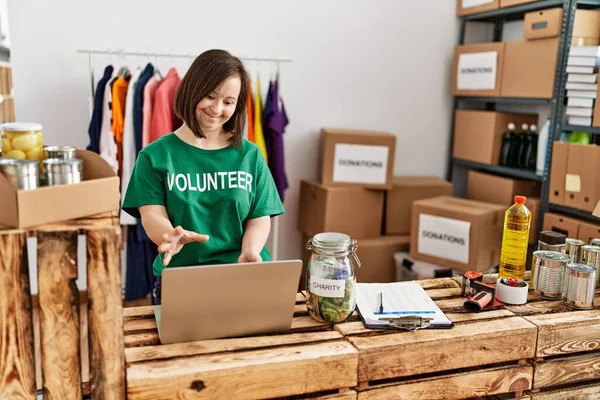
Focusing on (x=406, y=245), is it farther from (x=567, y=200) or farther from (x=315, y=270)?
(x=315, y=270)

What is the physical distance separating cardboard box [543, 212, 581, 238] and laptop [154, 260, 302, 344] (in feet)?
7.34

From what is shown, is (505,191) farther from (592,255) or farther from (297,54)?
(592,255)

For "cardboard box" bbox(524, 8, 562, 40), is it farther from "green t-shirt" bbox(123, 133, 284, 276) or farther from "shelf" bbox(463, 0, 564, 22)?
"green t-shirt" bbox(123, 133, 284, 276)

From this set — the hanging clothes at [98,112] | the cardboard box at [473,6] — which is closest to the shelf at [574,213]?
the cardboard box at [473,6]

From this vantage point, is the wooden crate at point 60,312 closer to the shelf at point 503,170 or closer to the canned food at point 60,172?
the canned food at point 60,172

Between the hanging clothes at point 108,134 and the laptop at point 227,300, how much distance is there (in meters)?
1.93

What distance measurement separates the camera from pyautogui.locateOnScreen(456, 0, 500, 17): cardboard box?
389 cm

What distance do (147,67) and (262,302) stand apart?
2248mm

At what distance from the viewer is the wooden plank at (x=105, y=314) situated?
4.07 ft

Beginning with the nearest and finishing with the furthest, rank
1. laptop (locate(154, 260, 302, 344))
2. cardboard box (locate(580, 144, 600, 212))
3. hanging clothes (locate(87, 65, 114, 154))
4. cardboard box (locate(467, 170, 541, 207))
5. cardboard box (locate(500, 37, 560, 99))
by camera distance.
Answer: laptop (locate(154, 260, 302, 344)), cardboard box (locate(580, 144, 600, 212)), hanging clothes (locate(87, 65, 114, 154)), cardboard box (locate(500, 37, 560, 99)), cardboard box (locate(467, 170, 541, 207))

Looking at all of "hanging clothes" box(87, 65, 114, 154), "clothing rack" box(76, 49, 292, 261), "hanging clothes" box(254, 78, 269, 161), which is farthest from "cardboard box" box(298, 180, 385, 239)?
"hanging clothes" box(87, 65, 114, 154)

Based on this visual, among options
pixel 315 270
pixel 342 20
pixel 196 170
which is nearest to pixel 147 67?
pixel 342 20

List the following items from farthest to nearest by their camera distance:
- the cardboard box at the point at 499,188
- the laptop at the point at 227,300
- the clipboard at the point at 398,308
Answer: the cardboard box at the point at 499,188, the clipboard at the point at 398,308, the laptop at the point at 227,300

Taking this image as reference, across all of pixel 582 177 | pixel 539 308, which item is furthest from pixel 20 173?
pixel 582 177
